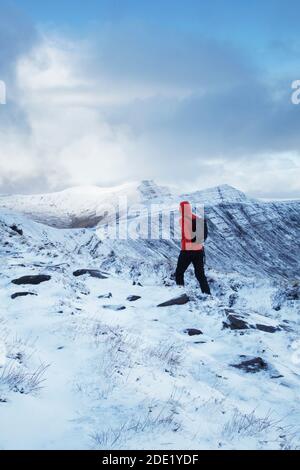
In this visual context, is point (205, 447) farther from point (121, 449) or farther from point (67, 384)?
point (67, 384)

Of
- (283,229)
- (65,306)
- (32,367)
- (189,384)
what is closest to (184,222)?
(65,306)

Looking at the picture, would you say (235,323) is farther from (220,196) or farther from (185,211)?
(220,196)

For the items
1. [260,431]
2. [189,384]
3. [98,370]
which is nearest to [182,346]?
[189,384]

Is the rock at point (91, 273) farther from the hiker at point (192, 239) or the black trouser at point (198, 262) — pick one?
the hiker at point (192, 239)

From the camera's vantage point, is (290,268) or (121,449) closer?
(121,449)

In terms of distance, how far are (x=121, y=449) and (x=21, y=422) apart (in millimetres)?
1161

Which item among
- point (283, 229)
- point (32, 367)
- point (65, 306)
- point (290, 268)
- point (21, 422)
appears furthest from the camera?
point (283, 229)

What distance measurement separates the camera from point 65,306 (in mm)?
10836

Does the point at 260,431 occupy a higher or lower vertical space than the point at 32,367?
lower

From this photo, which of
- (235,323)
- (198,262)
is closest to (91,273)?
(198,262)

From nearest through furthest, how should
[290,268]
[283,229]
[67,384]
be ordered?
[67,384] → [290,268] → [283,229]

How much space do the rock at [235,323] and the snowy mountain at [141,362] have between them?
3 cm

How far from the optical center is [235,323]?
1102cm

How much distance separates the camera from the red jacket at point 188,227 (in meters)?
14.0
